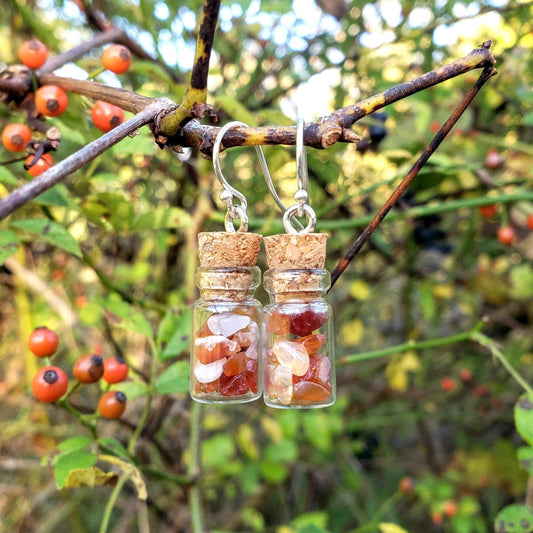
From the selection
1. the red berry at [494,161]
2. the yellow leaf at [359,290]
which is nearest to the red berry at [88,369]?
the red berry at [494,161]

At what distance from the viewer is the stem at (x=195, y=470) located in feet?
3.57

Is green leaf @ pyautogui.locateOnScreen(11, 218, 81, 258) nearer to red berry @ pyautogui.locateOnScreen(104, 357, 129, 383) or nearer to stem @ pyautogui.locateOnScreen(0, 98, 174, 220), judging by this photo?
red berry @ pyautogui.locateOnScreen(104, 357, 129, 383)

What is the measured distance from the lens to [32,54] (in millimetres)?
866

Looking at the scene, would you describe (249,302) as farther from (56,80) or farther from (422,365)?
(422,365)

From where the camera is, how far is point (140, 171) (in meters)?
1.94

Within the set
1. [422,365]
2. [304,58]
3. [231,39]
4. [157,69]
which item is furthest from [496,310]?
[157,69]

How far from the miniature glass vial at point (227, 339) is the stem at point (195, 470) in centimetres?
49

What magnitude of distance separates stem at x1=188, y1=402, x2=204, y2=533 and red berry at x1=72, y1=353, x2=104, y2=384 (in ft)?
1.20

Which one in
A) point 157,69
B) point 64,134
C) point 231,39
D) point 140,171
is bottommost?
point 64,134

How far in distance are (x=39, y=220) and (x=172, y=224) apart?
27 centimetres

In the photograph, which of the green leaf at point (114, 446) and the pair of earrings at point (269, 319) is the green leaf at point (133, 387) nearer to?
the green leaf at point (114, 446)

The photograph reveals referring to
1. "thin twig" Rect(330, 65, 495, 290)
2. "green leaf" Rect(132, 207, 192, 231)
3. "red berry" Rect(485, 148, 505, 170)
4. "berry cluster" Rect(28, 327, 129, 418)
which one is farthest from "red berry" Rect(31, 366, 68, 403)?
"red berry" Rect(485, 148, 505, 170)

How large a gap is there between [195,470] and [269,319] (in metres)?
0.56

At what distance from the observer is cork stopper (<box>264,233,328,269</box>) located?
67cm
